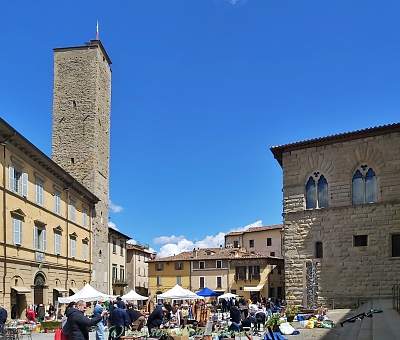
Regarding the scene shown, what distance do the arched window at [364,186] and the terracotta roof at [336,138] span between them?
1.59 m

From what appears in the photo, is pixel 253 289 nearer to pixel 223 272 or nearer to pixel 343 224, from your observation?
pixel 223 272

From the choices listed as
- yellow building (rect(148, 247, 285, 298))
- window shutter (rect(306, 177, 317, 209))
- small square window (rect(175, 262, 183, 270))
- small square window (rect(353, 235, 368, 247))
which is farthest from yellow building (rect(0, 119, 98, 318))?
small square window (rect(175, 262, 183, 270))

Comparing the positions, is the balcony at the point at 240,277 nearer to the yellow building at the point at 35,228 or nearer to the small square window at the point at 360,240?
the yellow building at the point at 35,228

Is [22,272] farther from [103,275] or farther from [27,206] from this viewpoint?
[103,275]

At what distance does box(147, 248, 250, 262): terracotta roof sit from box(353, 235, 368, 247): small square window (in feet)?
107

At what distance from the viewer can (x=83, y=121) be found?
130ft

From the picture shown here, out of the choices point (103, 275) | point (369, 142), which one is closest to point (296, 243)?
point (369, 142)

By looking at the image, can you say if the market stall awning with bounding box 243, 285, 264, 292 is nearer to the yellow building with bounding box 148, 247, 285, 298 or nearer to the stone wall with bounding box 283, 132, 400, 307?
the yellow building with bounding box 148, 247, 285, 298

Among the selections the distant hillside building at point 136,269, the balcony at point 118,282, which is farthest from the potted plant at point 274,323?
the distant hillside building at point 136,269

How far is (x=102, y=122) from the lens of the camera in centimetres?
4172

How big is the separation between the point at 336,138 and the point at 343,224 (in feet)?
13.9

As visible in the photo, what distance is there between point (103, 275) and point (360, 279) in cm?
2228

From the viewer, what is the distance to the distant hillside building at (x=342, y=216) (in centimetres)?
2522

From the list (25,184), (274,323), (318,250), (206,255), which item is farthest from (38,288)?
(206,255)
